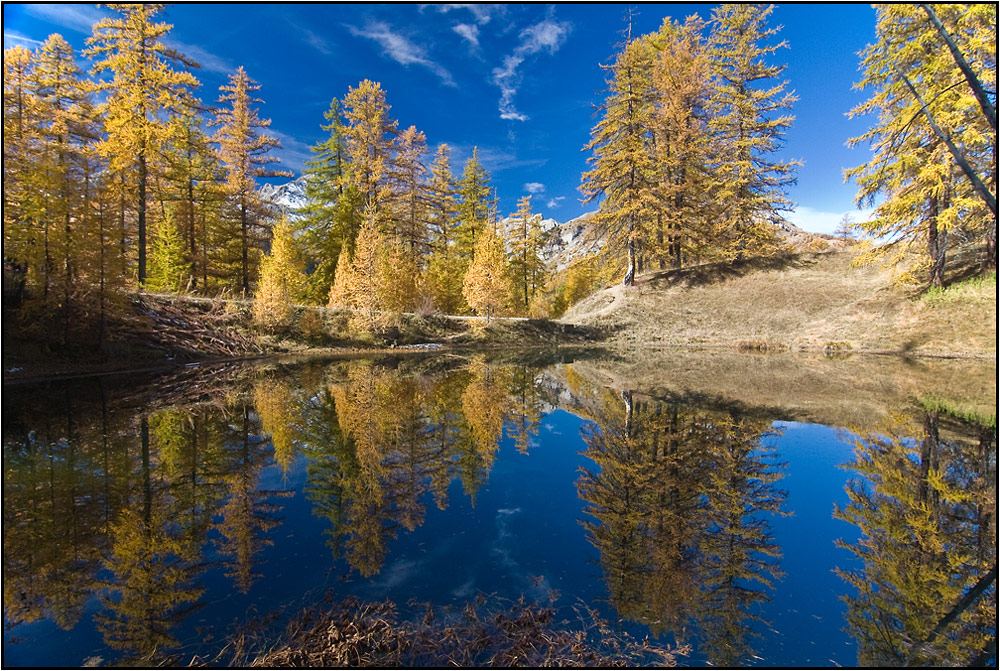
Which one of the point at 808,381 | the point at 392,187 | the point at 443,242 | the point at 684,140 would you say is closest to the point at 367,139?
the point at 392,187

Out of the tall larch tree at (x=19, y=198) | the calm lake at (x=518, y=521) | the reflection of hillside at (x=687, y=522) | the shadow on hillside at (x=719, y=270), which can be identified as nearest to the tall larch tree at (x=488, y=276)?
the shadow on hillside at (x=719, y=270)

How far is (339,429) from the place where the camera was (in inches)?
344

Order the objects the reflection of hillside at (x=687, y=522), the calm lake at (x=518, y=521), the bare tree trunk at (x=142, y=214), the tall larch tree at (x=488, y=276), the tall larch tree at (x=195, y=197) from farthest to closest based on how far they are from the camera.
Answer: the tall larch tree at (x=488, y=276)
the tall larch tree at (x=195, y=197)
the bare tree trunk at (x=142, y=214)
the reflection of hillside at (x=687, y=522)
the calm lake at (x=518, y=521)

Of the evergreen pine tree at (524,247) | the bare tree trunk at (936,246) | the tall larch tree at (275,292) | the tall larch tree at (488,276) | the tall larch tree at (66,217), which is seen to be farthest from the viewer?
the evergreen pine tree at (524,247)

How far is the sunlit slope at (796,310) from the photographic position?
1986 cm

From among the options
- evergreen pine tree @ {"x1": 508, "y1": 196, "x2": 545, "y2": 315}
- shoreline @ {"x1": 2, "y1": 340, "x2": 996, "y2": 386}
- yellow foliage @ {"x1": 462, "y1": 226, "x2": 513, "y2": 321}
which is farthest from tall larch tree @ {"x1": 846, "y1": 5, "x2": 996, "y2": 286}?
evergreen pine tree @ {"x1": 508, "y1": 196, "x2": 545, "y2": 315}

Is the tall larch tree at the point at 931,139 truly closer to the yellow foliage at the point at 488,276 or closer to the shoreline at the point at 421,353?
the shoreline at the point at 421,353

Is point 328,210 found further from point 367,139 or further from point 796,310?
point 796,310

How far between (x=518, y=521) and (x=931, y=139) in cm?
2677

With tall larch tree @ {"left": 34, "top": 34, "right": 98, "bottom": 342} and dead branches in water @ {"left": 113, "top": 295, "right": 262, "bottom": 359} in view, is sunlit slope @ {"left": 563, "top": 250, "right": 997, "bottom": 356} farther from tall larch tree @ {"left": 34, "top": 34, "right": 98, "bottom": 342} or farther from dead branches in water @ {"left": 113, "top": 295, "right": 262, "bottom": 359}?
tall larch tree @ {"left": 34, "top": 34, "right": 98, "bottom": 342}

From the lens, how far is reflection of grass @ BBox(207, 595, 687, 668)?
2945 mm

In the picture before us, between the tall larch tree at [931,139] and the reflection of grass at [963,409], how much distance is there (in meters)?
10.0

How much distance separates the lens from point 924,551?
4215mm

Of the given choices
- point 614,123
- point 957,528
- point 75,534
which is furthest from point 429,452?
point 614,123
